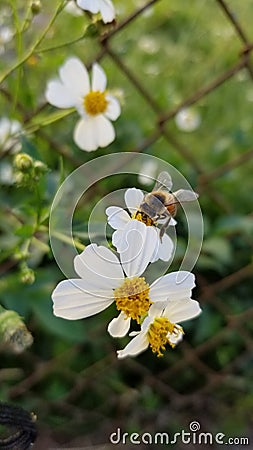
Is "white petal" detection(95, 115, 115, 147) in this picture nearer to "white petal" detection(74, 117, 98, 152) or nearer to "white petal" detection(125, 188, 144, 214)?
"white petal" detection(74, 117, 98, 152)

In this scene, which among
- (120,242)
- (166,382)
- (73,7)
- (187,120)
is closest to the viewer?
(120,242)

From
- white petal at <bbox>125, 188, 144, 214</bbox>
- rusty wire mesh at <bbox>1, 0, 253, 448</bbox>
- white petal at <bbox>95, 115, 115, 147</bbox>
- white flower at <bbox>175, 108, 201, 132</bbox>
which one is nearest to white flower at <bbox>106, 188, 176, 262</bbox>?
white petal at <bbox>125, 188, 144, 214</bbox>

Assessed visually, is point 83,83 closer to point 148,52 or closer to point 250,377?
point 250,377

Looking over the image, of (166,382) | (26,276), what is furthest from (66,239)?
(166,382)

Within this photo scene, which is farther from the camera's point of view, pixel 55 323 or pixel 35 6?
pixel 55 323

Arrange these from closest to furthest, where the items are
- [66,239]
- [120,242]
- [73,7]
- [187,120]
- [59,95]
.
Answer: [120,242] → [66,239] → [59,95] → [73,7] → [187,120]

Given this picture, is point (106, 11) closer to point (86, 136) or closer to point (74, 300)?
point (86, 136)
